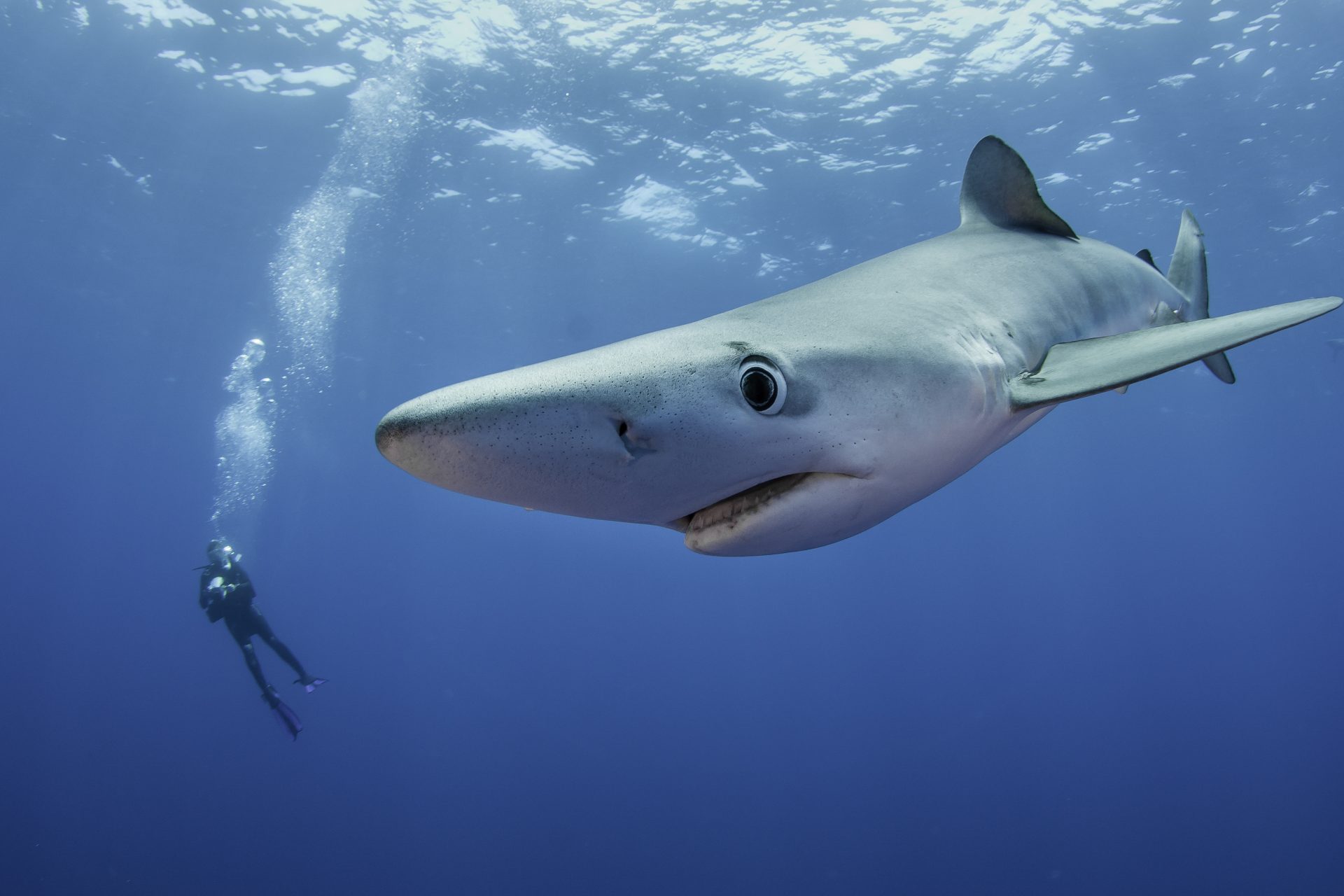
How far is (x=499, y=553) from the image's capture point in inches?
3548

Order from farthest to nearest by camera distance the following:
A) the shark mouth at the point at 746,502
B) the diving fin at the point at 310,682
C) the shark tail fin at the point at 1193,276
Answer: the diving fin at the point at 310,682 < the shark tail fin at the point at 1193,276 < the shark mouth at the point at 746,502

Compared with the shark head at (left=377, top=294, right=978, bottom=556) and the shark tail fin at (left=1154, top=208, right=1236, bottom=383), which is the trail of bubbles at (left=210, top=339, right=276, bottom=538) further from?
the shark head at (left=377, top=294, right=978, bottom=556)

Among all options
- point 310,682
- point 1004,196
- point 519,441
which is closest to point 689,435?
point 519,441

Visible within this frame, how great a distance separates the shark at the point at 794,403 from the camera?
1299 mm

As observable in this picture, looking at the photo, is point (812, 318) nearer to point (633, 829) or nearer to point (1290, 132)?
point (1290, 132)

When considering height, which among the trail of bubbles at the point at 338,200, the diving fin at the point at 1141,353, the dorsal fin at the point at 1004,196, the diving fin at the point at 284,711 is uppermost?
the trail of bubbles at the point at 338,200

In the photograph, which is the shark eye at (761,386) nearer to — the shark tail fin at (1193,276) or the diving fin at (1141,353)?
the diving fin at (1141,353)

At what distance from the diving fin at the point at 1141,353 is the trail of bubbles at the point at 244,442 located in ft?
109

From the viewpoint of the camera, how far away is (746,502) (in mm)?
1655

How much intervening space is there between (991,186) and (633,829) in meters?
36.0

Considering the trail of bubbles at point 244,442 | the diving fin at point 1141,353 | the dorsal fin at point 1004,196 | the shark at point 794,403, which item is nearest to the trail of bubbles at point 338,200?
the trail of bubbles at point 244,442

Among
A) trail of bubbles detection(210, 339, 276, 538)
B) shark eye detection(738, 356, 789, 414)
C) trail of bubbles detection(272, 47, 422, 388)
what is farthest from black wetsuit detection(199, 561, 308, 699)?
trail of bubbles detection(210, 339, 276, 538)

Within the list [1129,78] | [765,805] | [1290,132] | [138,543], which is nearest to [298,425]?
[765,805]

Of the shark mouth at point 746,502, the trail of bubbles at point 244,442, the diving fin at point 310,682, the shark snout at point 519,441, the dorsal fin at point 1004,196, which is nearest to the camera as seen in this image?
the shark snout at point 519,441
